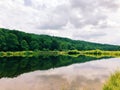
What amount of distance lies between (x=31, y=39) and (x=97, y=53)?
33.9 metres

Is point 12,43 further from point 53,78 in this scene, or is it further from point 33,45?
point 53,78

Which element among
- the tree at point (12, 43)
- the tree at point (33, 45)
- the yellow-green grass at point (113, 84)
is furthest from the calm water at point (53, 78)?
the tree at point (33, 45)

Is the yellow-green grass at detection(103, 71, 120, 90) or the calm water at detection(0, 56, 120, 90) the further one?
the calm water at detection(0, 56, 120, 90)

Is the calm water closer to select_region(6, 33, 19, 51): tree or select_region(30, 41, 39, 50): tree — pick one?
select_region(6, 33, 19, 51): tree

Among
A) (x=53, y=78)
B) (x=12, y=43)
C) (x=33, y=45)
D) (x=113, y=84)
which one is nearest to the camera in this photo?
(x=113, y=84)

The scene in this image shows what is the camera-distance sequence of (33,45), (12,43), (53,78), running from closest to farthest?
(53,78) → (12,43) → (33,45)

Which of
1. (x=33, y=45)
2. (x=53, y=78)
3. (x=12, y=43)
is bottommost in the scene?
(x=53, y=78)

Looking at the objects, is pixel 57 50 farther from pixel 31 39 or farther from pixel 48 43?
pixel 31 39

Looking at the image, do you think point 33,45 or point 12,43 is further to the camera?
point 33,45

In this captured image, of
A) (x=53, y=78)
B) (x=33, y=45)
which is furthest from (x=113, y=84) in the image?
(x=33, y=45)

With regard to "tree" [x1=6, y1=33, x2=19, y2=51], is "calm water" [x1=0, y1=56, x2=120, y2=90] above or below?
below

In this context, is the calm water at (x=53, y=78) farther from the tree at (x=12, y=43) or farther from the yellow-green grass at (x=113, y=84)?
the tree at (x=12, y=43)

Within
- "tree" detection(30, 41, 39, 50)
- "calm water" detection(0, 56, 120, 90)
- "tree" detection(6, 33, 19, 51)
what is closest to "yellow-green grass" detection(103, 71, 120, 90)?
"calm water" detection(0, 56, 120, 90)

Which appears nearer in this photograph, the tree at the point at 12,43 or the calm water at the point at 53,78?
the calm water at the point at 53,78
